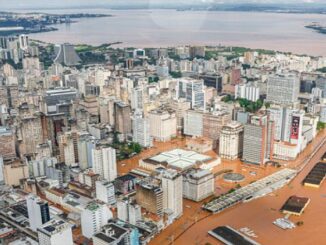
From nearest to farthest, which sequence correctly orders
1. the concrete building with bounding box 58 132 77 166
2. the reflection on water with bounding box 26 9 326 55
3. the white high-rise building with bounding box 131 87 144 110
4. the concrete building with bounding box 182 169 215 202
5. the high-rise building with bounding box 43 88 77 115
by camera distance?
1. the concrete building with bounding box 182 169 215 202
2. the concrete building with bounding box 58 132 77 166
3. the high-rise building with bounding box 43 88 77 115
4. the white high-rise building with bounding box 131 87 144 110
5. the reflection on water with bounding box 26 9 326 55

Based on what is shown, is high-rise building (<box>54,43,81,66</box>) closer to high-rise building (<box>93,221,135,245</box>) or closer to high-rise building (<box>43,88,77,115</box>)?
high-rise building (<box>43,88,77,115</box>)

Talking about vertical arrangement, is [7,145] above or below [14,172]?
above

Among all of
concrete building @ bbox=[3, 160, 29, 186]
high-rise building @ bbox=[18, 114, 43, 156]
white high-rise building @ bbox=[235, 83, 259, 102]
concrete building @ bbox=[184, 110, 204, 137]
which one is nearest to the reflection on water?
white high-rise building @ bbox=[235, 83, 259, 102]

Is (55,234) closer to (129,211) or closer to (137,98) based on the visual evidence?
(129,211)

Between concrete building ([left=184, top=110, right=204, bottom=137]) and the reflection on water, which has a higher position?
the reflection on water

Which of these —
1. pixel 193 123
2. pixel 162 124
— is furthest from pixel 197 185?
pixel 193 123
